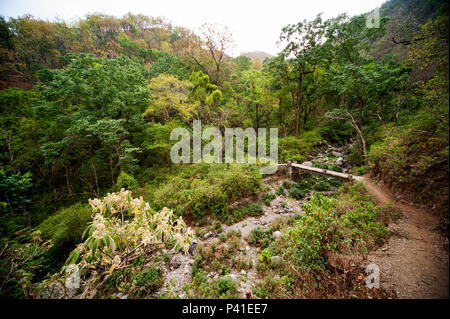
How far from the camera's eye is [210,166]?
35.3 feet

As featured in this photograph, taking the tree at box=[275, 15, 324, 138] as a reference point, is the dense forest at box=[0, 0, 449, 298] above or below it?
below

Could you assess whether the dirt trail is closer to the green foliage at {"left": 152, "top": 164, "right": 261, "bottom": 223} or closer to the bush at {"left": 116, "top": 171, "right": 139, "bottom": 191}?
the green foliage at {"left": 152, "top": 164, "right": 261, "bottom": 223}

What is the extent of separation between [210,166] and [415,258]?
9.40 m

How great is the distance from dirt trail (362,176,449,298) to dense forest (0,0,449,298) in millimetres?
275

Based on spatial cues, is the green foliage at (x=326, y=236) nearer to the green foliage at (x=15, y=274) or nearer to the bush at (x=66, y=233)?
the green foliage at (x=15, y=274)

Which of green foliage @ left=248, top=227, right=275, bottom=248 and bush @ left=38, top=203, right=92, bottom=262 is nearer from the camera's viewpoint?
green foliage @ left=248, top=227, right=275, bottom=248

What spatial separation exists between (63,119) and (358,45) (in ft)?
71.7

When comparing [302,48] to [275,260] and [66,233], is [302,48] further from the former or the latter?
[66,233]

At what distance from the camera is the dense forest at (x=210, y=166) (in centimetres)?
315

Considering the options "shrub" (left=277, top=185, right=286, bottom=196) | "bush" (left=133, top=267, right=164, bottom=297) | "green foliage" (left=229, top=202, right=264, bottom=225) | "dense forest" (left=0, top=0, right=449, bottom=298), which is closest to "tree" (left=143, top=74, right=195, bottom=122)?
"dense forest" (left=0, top=0, right=449, bottom=298)

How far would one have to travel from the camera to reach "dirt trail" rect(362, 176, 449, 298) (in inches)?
102
